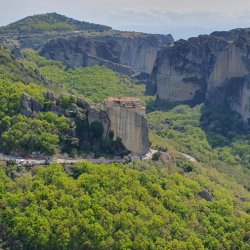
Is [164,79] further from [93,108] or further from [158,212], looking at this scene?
[158,212]

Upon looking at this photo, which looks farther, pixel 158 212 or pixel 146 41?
pixel 146 41

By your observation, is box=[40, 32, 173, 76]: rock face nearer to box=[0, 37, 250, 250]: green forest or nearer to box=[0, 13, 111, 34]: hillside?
box=[0, 13, 111, 34]: hillside

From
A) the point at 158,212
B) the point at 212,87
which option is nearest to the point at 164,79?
the point at 212,87

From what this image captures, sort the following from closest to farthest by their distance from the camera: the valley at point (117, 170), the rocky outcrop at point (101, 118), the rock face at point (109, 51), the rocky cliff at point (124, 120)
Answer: the valley at point (117, 170)
the rocky outcrop at point (101, 118)
the rocky cliff at point (124, 120)
the rock face at point (109, 51)

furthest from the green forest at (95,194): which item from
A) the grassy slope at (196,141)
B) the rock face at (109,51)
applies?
the rock face at (109,51)

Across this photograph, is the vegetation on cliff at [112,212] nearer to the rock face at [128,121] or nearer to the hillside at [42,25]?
the rock face at [128,121]

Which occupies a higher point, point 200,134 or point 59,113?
point 59,113

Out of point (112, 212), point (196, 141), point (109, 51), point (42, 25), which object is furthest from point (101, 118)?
point (42, 25)
